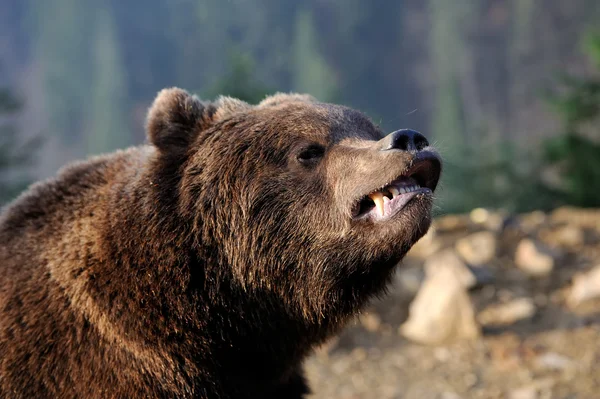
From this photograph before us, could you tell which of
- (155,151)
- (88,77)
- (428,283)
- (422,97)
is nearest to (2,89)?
(428,283)

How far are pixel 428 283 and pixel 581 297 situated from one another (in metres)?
1.36

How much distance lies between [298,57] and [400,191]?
50954mm

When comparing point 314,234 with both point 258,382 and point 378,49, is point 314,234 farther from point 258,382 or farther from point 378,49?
point 378,49

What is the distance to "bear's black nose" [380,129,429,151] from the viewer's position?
8.09ft

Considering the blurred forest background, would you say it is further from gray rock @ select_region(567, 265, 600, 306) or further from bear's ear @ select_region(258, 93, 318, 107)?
bear's ear @ select_region(258, 93, 318, 107)

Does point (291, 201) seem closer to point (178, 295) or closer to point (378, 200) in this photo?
point (378, 200)

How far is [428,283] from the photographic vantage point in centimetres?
594

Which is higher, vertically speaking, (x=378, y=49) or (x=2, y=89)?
(x=2, y=89)

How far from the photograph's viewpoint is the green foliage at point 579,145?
11.7m

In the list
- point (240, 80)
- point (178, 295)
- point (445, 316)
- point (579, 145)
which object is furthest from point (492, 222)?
point (240, 80)

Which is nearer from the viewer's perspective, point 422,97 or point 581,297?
point 581,297

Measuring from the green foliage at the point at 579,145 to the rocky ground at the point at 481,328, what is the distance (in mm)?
5111

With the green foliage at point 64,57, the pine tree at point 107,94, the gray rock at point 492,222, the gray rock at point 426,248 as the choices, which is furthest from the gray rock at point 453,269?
the green foliage at point 64,57

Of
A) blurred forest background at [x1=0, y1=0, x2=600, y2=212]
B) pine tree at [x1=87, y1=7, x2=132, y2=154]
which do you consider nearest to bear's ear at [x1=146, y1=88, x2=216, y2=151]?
blurred forest background at [x1=0, y1=0, x2=600, y2=212]
